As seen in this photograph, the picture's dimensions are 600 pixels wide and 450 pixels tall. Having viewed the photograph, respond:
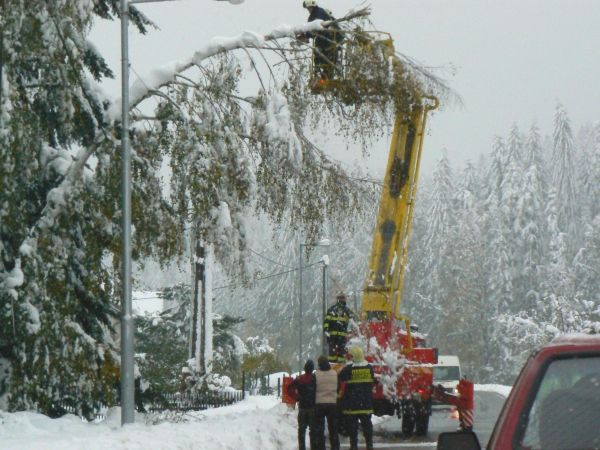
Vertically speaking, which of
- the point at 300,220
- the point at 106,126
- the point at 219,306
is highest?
the point at 106,126

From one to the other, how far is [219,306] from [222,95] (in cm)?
10327

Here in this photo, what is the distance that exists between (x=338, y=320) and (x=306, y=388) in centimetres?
259

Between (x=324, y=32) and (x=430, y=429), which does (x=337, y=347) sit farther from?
(x=430, y=429)

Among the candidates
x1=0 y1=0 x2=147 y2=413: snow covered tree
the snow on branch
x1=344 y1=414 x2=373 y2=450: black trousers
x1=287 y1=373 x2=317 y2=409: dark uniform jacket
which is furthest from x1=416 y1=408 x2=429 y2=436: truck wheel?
the snow on branch

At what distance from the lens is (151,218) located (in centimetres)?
1909

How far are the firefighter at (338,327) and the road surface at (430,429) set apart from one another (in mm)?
1656

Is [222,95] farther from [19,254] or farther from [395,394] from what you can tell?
[395,394]

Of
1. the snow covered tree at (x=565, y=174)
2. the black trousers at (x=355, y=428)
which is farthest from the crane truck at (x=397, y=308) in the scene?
the snow covered tree at (x=565, y=174)

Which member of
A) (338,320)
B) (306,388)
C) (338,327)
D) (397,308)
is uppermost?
(397,308)

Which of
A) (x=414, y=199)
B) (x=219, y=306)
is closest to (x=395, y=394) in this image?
(x=414, y=199)

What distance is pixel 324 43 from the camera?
1969 centimetres

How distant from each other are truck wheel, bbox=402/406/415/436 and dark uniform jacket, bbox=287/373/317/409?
429 cm

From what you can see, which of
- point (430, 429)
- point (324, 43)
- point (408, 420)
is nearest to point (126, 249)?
point (324, 43)

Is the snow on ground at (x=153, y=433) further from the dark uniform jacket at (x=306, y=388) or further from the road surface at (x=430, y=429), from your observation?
the road surface at (x=430, y=429)
